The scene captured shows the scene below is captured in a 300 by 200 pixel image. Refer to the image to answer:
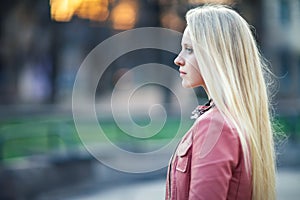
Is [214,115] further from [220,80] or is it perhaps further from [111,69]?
[111,69]

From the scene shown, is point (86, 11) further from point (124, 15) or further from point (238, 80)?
point (238, 80)

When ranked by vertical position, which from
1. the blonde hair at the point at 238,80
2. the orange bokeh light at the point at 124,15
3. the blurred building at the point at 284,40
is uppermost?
the blonde hair at the point at 238,80

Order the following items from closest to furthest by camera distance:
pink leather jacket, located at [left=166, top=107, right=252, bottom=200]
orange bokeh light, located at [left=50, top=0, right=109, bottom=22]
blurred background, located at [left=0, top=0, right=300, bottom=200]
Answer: pink leather jacket, located at [left=166, top=107, right=252, bottom=200]
blurred background, located at [left=0, top=0, right=300, bottom=200]
orange bokeh light, located at [left=50, top=0, right=109, bottom=22]

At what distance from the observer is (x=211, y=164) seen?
192 cm

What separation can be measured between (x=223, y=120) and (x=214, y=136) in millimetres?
53

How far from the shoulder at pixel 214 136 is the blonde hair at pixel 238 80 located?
2 cm

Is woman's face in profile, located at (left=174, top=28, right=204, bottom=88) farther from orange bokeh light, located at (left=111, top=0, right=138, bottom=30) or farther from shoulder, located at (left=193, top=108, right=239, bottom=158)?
orange bokeh light, located at (left=111, top=0, right=138, bottom=30)

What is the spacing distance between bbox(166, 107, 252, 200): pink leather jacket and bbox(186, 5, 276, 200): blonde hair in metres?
0.03

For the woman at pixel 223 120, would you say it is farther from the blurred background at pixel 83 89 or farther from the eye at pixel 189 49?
the blurred background at pixel 83 89

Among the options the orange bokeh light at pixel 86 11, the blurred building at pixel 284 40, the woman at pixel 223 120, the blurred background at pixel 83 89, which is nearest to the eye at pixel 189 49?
the woman at pixel 223 120

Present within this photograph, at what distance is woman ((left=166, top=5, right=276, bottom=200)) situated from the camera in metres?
1.94

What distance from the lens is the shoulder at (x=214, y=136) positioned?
1940mm

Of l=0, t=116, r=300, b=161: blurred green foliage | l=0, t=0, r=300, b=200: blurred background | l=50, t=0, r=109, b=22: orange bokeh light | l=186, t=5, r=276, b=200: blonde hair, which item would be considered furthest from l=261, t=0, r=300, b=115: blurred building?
l=186, t=5, r=276, b=200: blonde hair

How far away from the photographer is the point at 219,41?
201cm
